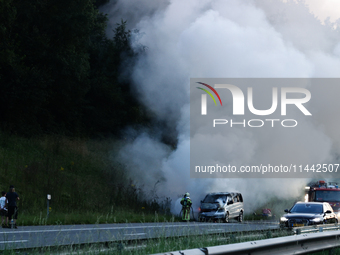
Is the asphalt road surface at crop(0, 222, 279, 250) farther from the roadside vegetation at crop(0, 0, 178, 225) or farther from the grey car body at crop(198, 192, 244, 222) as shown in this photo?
the grey car body at crop(198, 192, 244, 222)

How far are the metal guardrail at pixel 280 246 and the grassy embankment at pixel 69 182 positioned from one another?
44.4 ft

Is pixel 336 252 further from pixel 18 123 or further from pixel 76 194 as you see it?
pixel 18 123

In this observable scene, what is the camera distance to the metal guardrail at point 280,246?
542cm

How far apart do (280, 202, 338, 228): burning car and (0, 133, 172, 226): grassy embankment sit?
680 centimetres

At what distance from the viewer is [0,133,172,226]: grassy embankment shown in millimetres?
24772

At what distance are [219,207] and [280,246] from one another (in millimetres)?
20278

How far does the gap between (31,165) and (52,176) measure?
1.34 meters

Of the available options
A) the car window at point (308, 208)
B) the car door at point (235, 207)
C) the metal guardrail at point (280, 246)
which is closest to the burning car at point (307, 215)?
the car window at point (308, 208)

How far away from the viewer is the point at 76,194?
92.2 ft

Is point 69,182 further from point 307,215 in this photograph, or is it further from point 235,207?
point 307,215

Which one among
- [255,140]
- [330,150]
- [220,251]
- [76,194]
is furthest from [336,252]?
[330,150]

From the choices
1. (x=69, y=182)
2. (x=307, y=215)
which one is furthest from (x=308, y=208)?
(x=69, y=182)

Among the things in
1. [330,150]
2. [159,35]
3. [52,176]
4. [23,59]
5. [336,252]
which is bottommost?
[336,252]

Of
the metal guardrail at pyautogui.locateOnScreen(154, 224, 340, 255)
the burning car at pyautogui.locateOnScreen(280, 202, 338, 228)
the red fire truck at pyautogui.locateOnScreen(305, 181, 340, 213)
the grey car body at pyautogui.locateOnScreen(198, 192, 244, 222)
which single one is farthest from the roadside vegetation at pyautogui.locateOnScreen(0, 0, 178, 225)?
the metal guardrail at pyautogui.locateOnScreen(154, 224, 340, 255)
